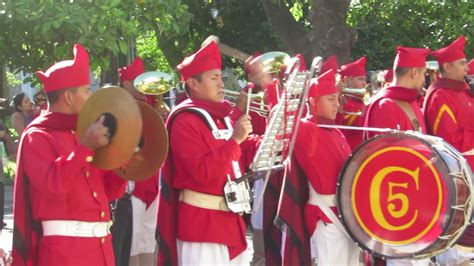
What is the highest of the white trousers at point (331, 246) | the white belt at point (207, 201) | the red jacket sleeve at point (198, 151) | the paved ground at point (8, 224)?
the red jacket sleeve at point (198, 151)

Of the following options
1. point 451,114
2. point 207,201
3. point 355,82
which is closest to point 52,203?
point 207,201

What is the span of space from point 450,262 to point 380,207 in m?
1.86

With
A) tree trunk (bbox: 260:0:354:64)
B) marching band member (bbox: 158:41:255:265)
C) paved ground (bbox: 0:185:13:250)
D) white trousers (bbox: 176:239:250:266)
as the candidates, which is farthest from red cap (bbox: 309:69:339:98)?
tree trunk (bbox: 260:0:354:64)

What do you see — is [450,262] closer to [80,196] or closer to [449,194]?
[449,194]

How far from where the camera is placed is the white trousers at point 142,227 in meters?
7.62

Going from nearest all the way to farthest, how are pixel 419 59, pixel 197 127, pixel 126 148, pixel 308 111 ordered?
pixel 126 148 < pixel 197 127 < pixel 308 111 < pixel 419 59

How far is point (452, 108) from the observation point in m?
7.88

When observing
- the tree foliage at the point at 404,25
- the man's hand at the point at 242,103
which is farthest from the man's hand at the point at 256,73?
the tree foliage at the point at 404,25

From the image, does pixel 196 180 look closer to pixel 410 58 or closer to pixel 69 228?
pixel 69 228

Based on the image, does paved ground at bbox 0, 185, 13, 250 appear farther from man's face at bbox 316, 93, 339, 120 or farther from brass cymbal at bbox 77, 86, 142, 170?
brass cymbal at bbox 77, 86, 142, 170

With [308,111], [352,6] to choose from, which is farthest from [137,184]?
[352,6]

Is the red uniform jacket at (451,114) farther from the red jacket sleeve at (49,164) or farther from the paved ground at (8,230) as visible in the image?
the red jacket sleeve at (49,164)

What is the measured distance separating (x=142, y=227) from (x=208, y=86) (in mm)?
2324

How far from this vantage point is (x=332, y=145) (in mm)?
6391
